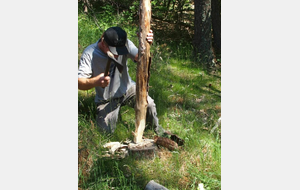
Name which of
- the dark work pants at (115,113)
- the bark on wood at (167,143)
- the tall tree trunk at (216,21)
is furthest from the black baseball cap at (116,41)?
the tall tree trunk at (216,21)

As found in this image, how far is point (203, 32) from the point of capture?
6938mm

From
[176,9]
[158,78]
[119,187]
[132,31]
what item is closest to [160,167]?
[119,187]

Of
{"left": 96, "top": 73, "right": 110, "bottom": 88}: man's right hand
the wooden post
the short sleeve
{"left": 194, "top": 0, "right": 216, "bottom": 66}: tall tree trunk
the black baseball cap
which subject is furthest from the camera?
{"left": 194, "top": 0, "right": 216, "bottom": 66}: tall tree trunk

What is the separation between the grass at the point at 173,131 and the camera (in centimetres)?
344

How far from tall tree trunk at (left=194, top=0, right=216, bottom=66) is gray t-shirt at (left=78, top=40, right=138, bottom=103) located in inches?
110

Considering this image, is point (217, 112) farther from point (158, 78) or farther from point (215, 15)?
point (215, 15)

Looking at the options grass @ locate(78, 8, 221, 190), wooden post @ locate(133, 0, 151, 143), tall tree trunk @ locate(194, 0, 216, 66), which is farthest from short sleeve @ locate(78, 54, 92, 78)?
tall tree trunk @ locate(194, 0, 216, 66)

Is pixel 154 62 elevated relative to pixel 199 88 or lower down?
elevated

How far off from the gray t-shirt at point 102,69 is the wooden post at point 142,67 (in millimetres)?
637

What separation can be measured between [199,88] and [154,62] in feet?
3.58

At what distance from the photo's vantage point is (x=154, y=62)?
20.8ft

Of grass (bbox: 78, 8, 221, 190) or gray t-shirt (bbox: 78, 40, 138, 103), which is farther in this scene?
gray t-shirt (bbox: 78, 40, 138, 103)

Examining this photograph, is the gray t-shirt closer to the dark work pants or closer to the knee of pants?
the dark work pants

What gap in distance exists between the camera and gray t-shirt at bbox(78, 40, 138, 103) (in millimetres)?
4211
